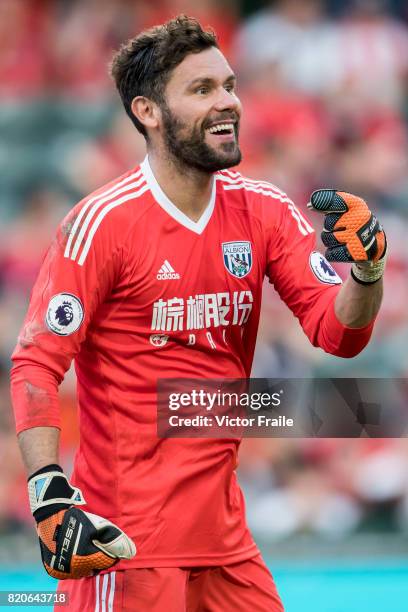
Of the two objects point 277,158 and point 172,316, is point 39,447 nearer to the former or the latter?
point 172,316

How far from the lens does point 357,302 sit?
338cm

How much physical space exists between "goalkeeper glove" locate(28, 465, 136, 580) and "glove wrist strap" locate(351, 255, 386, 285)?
0.99 meters

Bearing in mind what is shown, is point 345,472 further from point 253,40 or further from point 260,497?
point 253,40

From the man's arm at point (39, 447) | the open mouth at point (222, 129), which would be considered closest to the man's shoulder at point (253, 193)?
the open mouth at point (222, 129)

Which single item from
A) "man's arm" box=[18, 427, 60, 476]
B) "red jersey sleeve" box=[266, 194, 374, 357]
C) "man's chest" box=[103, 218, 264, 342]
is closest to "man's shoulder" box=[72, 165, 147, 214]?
"man's chest" box=[103, 218, 264, 342]

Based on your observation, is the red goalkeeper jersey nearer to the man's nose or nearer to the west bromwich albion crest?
the west bromwich albion crest

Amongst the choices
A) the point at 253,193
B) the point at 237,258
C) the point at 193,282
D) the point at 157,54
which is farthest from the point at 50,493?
the point at 157,54

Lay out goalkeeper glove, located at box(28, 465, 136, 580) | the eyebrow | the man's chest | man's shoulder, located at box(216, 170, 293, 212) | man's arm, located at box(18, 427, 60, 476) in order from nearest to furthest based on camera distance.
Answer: goalkeeper glove, located at box(28, 465, 136, 580), man's arm, located at box(18, 427, 60, 476), the man's chest, the eyebrow, man's shoulder, located at box(216, 170, 293, 212)

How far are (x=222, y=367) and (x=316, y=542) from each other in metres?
3.59

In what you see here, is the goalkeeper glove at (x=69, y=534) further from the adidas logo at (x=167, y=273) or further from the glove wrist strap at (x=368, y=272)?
the glove wrist strap at (x=368, y=272)

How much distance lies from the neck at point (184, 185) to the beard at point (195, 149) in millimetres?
22

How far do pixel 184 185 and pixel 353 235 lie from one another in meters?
0.66

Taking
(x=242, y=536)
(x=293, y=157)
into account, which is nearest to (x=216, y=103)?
(x=242, y=536)

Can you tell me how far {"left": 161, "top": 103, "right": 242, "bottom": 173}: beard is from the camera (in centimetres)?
355
